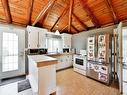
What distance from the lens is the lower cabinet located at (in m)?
4.82

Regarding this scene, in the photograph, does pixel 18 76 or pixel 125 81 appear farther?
pixel 18 76

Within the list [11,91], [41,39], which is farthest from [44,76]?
[41,39]

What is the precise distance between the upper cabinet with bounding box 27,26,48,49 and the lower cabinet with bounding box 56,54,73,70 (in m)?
1.38

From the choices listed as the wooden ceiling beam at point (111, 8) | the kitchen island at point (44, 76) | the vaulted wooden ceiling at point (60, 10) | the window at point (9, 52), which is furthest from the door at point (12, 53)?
the wooden ceiling beam at point (111, 8)

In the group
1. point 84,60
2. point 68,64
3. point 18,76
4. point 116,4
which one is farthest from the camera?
point 68,64

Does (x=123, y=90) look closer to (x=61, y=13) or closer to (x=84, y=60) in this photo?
→ (x=84, y=60)

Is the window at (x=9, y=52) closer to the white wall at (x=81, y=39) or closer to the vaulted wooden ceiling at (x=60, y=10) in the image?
the vaulted wooden ceiling at (x=60, y=10)

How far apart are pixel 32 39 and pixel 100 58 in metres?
3.21

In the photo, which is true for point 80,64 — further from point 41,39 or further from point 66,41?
point 41,39

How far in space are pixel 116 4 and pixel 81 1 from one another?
1.35m

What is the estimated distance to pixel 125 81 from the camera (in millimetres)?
2312

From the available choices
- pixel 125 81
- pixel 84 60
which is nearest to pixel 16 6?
pixel 84 60

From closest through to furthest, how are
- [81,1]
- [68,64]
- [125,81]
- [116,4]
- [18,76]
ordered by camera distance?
[125,81]
[116,4]
[81,1]
[18,76]
[68,64]

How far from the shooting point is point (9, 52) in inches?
145
